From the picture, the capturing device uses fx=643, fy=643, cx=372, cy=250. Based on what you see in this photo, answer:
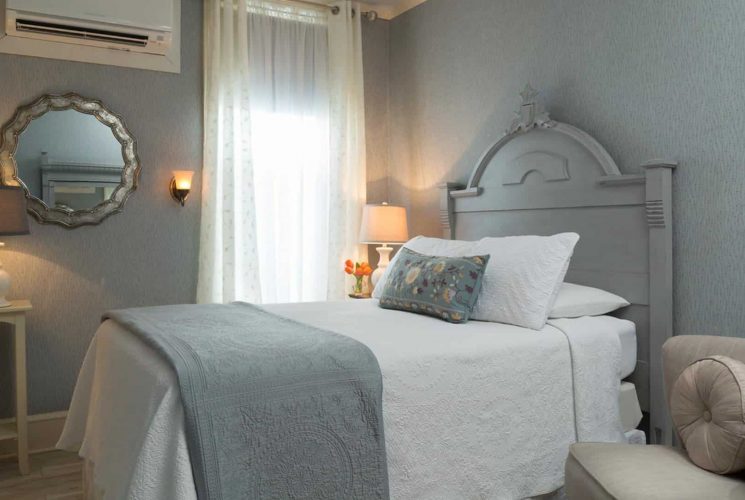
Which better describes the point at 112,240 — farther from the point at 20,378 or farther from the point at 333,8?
the point at 333,8

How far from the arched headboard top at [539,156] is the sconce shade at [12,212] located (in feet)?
7.71

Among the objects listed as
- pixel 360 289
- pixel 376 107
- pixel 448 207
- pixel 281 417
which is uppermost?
pixel 376 107

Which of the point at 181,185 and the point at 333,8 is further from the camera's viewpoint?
the point at 333,8

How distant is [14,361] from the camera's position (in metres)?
3.37

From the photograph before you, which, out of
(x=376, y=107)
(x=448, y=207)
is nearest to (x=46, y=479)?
(x=448, y=207)

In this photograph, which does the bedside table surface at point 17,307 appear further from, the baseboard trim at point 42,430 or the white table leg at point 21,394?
the baseboard trim at point 42,430

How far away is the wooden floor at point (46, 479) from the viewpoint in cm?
292

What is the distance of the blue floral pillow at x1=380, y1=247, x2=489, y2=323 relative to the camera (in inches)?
105

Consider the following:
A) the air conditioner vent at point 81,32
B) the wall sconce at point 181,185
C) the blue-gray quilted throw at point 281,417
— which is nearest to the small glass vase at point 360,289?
the wall sconce at point 181,185

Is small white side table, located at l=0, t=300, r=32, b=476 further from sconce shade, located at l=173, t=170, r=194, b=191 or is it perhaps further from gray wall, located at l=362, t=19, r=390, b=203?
gray wall, located at l=362, t=19, r=390, b=203

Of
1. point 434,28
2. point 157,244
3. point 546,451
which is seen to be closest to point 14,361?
point 157,244

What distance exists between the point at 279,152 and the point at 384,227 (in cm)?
87

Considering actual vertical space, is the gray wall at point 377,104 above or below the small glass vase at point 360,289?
above

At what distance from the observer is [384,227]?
163 inches
